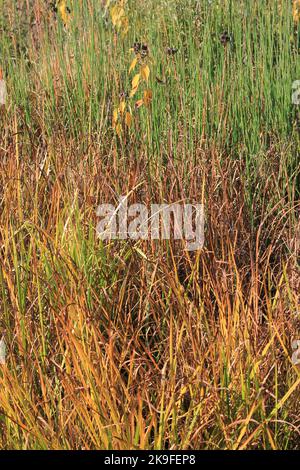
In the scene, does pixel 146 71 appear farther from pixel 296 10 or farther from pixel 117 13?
pixel 296 10

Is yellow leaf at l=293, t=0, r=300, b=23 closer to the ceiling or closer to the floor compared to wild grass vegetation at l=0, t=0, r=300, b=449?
closer to the ceiling

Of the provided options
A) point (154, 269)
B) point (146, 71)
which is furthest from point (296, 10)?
point (154, 269)

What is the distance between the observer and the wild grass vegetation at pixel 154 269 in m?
1.94

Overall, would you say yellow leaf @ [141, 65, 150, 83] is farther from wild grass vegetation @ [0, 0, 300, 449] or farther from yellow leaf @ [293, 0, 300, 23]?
yellow leaf @ [293, 0, 300, 23]

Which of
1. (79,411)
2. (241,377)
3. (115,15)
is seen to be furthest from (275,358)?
(115,15)

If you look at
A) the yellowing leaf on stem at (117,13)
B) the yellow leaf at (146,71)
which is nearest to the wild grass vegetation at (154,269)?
the yellow leaf at (146,71)

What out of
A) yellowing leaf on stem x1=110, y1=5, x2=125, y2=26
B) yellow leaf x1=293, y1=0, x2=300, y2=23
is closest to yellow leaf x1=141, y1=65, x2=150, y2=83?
yellowing leaf on stem x1=110, y1=5, x2=125, y2=26

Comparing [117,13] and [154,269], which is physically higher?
[117,13]

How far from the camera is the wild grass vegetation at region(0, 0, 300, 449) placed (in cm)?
194

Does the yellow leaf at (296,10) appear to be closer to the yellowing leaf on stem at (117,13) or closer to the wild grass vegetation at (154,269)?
the wild grass vegetation at (154,269)

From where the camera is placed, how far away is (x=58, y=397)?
2.07 meters

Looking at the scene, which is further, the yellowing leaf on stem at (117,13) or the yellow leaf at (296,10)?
the yellow leaf at (296,10)

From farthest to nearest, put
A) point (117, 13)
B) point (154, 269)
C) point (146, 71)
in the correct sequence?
point (117, 13)
point (146, 71)
point (154, 269)

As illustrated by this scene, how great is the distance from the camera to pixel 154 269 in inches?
91.6
